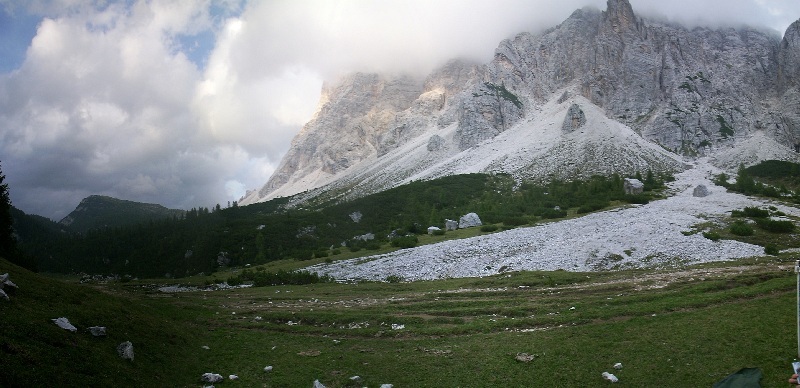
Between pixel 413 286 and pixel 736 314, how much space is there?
106 ft

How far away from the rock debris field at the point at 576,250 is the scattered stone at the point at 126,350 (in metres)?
41.1

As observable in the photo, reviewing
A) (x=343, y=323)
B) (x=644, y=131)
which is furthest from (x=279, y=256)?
(x=644, y=131)

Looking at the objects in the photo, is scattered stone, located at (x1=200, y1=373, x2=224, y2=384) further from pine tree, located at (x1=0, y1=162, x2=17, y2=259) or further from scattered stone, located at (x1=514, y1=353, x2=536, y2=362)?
pine tree, located at (x1=0, y1=162, x2=17, y2=259)

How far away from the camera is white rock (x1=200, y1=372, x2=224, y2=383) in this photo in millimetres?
18766

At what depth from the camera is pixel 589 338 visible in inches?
822

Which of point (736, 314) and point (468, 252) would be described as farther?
point (468, 252)

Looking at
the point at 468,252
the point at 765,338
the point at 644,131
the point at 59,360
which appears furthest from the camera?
the point at 644,131

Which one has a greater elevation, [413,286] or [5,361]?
[5,361]

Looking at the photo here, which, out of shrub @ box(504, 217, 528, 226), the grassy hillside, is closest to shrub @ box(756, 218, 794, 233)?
shrub @ box(504, 217, 528, 226)

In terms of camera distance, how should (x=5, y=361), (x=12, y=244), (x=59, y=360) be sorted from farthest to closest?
1. (x=12, y=244)
2. (x=59, y=360)
3. (x=5, y=361)

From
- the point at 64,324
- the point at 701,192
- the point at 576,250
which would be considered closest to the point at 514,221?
the point at 576,250

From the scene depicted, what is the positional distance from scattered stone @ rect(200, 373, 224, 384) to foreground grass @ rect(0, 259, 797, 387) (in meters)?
0.27

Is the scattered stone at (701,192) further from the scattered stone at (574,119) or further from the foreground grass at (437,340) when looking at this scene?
the foreground grass at (437,340)

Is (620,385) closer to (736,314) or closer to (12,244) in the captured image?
(736,314)
